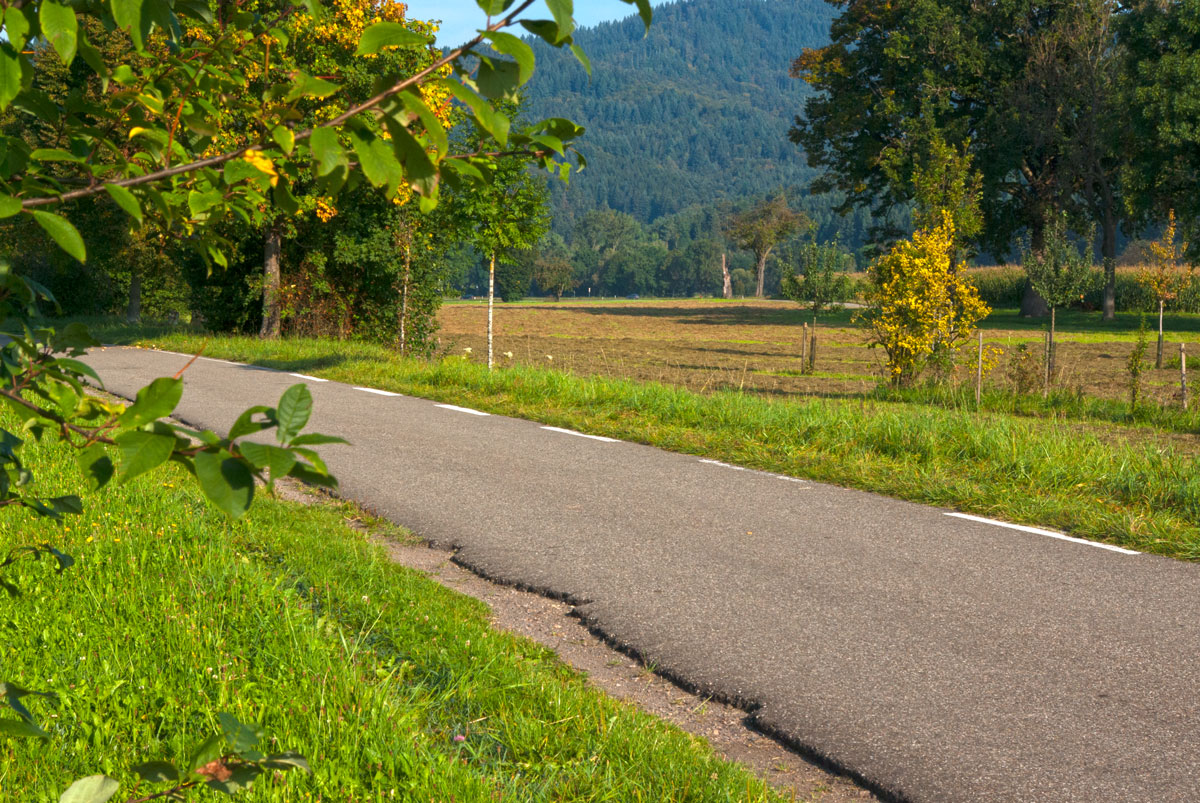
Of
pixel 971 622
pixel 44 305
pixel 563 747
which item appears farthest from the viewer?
pixel 971 622

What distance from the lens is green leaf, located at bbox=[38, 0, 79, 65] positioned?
1.39 m

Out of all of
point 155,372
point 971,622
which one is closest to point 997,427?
point 971,622

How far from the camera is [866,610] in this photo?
5.15 meters

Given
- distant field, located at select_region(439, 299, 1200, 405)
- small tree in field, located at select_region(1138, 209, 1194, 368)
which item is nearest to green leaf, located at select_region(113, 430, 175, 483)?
distant field, located at select_region(439, 299, 1200, 405)

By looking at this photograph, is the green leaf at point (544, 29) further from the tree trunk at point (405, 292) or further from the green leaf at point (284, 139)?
the tree trunk at point (405, 292)

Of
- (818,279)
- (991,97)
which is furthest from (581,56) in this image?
(991,97)

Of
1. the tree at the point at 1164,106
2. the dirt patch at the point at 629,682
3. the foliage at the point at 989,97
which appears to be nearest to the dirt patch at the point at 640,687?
the dirt patch at the point at 629,682

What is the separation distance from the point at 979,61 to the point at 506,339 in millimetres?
24154

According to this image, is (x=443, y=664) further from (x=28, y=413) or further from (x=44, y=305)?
(x=28, y=413)

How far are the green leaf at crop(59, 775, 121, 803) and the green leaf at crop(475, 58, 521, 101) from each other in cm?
108

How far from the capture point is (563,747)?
345 centimetres

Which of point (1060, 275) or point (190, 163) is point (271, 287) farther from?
point (190, 163)

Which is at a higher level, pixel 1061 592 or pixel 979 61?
pixel 979 61

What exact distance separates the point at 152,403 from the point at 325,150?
1.36 feet
